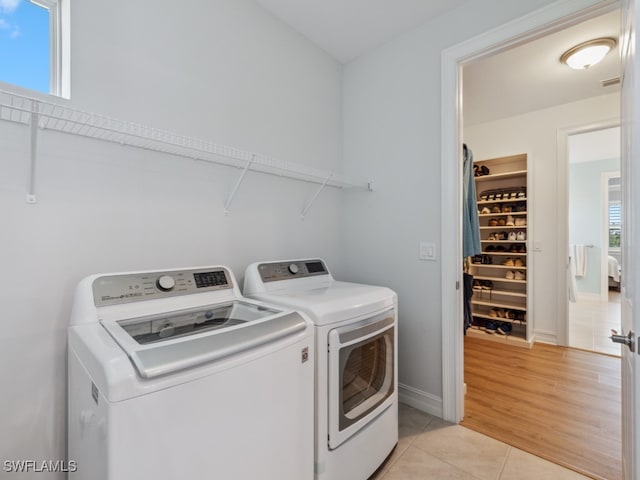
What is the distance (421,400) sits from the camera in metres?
2.03

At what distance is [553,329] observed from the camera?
10.8ft

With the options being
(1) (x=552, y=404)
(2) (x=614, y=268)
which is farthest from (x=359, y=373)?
(2) (x=614, y=268)

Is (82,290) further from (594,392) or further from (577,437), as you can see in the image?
(594,392)

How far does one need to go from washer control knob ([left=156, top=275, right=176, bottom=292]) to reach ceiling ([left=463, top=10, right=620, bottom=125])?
2.49 m

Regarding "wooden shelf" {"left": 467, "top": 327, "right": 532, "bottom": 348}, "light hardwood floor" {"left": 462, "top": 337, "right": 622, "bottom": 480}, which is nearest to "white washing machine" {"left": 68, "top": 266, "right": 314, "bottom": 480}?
"light hardwood floor" {"left": 462, "top": 337, "right": 622, "bottom": 480}

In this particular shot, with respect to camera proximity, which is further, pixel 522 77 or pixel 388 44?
pixel 522 77

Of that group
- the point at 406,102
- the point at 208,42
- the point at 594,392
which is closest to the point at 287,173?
the point at 208,42

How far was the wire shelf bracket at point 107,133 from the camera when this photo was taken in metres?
1.05

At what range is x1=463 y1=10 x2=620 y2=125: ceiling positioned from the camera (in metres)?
2.12

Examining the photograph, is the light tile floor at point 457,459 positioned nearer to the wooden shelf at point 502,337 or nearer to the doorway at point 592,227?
the wooden shelf at point 502,337

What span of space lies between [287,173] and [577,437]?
240 cm

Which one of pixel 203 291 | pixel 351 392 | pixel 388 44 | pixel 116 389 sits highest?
pixel 388 44

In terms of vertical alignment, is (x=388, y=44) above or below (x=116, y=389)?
above

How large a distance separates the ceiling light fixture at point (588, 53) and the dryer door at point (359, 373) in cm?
252
